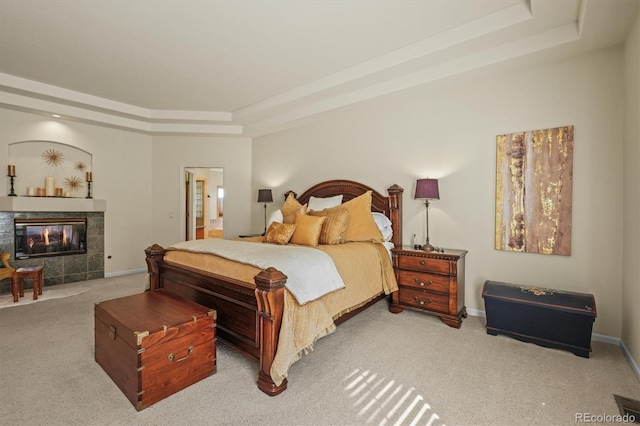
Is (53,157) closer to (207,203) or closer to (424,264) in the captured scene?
(207,203)

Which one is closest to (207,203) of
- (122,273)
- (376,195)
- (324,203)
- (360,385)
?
(122,273)

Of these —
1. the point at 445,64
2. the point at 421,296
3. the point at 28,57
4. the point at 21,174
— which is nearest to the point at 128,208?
the point at 21,174

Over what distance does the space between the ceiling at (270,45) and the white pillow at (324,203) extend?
1.34 meters

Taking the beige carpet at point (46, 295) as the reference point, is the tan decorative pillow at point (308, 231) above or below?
above

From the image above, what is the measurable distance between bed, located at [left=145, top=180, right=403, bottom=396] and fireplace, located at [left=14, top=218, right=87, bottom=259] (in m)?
2.93

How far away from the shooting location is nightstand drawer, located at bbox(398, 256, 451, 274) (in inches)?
123

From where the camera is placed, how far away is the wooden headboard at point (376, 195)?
391 cm

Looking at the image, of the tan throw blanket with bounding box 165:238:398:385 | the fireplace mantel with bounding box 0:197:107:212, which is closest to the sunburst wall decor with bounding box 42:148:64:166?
the fireplace mantel with bounding box 0:197:107:212

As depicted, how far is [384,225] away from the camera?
12.5 ft

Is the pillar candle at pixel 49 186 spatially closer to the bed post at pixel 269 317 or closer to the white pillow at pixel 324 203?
the white pillow at pixel 324 203

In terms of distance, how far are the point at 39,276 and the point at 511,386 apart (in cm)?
559

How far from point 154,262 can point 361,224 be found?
7.65 feet

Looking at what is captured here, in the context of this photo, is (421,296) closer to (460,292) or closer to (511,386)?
(460,292)

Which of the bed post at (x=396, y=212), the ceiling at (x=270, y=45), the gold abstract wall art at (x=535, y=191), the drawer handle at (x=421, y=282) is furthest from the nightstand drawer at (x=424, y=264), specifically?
the ceiling at (x=270, y=45)
